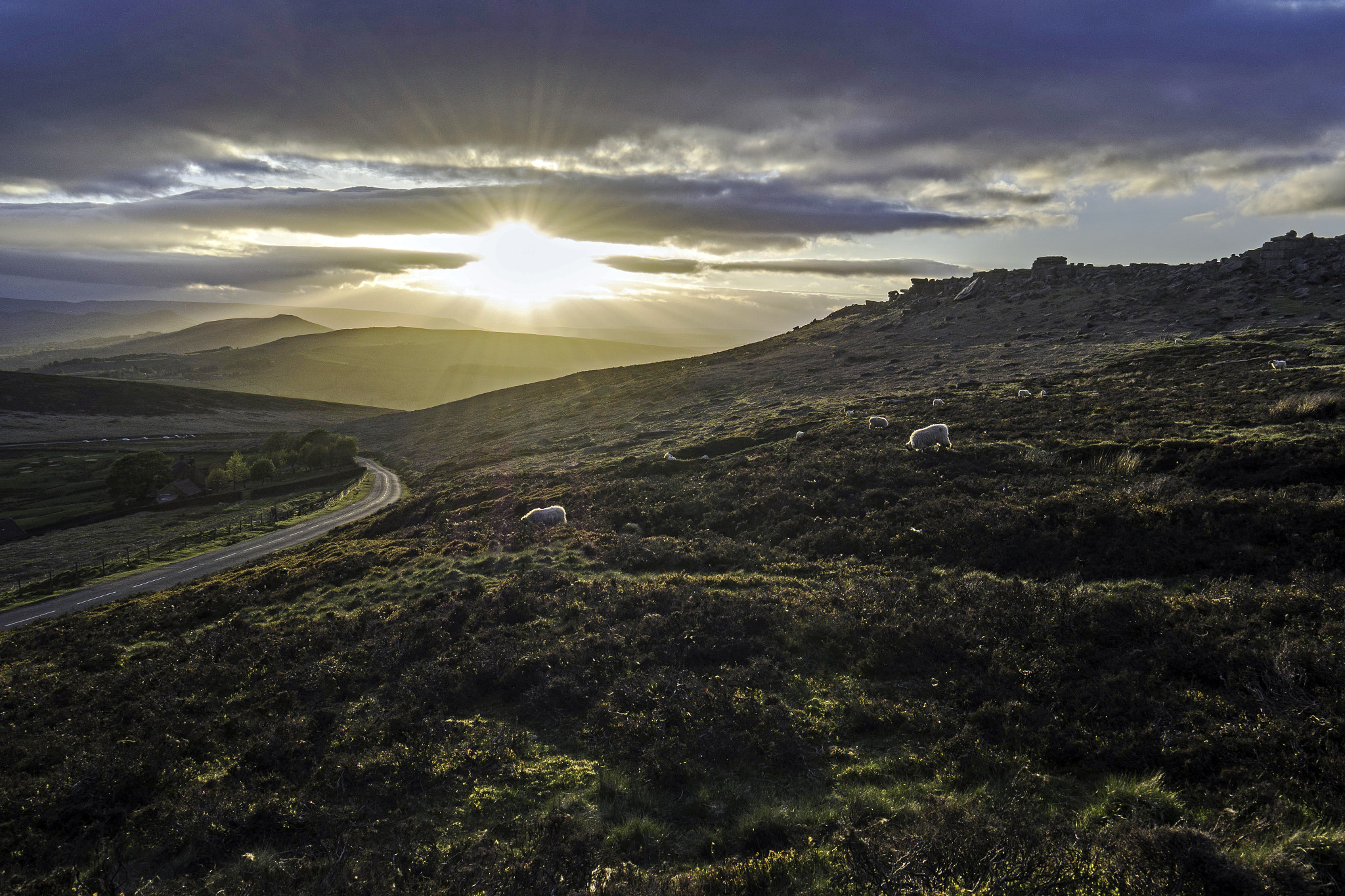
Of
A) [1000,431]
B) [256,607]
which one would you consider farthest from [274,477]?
[1000,431]

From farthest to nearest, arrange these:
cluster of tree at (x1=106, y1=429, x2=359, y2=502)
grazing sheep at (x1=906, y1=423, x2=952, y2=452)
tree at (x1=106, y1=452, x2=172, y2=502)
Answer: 1. cluster of tree at (x1=106, y1=429, x2=359, y2=502)
2. tree at (x1=106, y1=452, x2=172, y2=502)
3. grazing sheep at (x1=906, y1=423, x2=952, y2=452)

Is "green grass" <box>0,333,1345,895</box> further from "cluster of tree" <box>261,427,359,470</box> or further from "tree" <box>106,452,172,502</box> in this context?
"cluster of tree" <box>261,427,359,470</box>

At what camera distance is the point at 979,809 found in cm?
741

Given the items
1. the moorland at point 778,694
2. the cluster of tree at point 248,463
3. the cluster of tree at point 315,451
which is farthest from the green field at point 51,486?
the moorland at point 778,694

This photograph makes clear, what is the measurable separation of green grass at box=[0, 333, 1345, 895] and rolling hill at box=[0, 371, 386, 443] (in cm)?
16747

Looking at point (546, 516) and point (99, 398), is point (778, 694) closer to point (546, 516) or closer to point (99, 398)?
point (546, 516)

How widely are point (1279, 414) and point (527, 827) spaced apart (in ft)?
103

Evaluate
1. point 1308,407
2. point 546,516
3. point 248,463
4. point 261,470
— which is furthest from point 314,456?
point 1308,407

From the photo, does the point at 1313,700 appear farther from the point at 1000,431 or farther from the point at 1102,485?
the point at 1000,431

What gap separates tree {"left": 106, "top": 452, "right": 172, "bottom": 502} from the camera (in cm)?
7681

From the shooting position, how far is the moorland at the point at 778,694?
7.27 m

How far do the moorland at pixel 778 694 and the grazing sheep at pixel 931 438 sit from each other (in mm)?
986

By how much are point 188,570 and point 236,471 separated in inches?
2213

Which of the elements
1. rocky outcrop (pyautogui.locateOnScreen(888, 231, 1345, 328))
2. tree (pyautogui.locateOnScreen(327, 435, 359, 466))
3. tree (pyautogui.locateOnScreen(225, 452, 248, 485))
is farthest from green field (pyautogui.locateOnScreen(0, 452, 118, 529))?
rocky outcrop (pyautogui.locateOnScreen(888, 231, 1345, 328))
